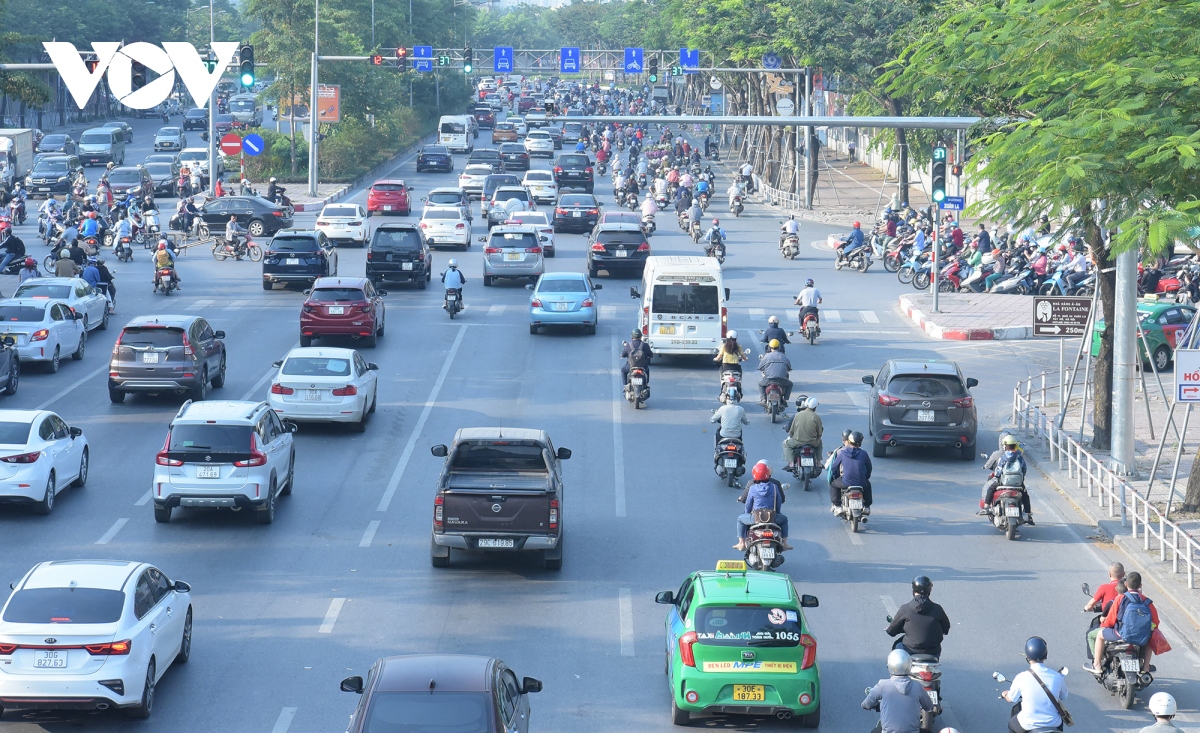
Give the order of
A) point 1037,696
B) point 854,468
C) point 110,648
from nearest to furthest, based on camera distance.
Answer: point 1037,696 → point 110,648 → point 854,468

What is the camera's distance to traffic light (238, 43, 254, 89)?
35.9 m

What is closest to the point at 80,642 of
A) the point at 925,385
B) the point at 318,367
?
the point at 318,367

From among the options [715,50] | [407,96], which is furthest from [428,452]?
[407,96]

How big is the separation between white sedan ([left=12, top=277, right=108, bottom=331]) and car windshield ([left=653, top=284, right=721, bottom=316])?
485 inches

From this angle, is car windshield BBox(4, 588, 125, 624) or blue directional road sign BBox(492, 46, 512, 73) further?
blue directional road sign BBox(492, 46, 512, 73)

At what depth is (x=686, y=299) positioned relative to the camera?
108ft

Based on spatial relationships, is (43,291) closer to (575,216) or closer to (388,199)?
(575,216)

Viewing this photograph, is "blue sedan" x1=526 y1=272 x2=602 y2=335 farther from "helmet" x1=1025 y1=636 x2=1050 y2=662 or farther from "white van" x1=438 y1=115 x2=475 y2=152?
"white van" x1=438 y1=115 x2=475 y2=152

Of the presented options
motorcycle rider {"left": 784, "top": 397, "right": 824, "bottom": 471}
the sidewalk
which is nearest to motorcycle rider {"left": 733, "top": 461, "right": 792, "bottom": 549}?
motorcycle rider {"left": 784, "top": 397, "right": 824, "bottom": 471}

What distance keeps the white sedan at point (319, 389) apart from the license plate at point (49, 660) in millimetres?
13032

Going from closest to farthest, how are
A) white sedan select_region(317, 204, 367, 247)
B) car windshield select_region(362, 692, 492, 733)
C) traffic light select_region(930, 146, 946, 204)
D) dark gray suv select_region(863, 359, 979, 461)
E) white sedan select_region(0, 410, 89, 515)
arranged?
car windshield select_region(362, 692, 492, 733), white sedan select_region(0, 410, 89, 515), dark gray suv select_region(863, 359, 979, 461), traffic light select_region(930, 146, 946, 204), white sedan select_region(317, 204, 367, 247)

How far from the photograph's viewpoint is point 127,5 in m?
130

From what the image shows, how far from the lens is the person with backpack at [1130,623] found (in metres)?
15.3

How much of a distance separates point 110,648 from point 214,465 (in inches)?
288
